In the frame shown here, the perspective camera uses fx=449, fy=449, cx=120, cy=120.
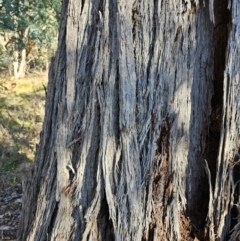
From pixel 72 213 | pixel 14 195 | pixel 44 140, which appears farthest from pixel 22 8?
pixel 72 213

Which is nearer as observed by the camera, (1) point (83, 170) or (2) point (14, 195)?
(1) point (83, 170)

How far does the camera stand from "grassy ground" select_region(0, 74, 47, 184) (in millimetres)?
5204

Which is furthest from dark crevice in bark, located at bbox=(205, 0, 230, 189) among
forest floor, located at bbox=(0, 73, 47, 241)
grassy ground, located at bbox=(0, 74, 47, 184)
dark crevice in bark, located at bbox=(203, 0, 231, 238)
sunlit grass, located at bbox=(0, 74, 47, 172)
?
sunlit grass, located at bbox=(0, 74, 47, 172)

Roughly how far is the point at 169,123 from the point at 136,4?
0.48 meters

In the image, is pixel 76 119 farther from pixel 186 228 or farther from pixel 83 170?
pixel 186 228

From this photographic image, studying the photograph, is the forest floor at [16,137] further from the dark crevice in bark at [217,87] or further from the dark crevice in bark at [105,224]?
the dark crevice in bark at [217,87]

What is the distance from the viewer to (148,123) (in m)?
1.74

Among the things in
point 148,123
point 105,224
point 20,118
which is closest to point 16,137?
point 20,118

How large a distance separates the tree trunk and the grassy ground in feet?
8.74

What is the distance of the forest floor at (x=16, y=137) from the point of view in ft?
13.5

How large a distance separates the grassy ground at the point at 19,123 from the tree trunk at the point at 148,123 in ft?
8.74

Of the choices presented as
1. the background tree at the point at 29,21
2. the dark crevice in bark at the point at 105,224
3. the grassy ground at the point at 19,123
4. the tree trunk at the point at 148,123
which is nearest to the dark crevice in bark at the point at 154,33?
the tree trunk at the point at 148,123

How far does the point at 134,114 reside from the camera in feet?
5.70

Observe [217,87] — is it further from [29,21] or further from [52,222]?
[29,21]
